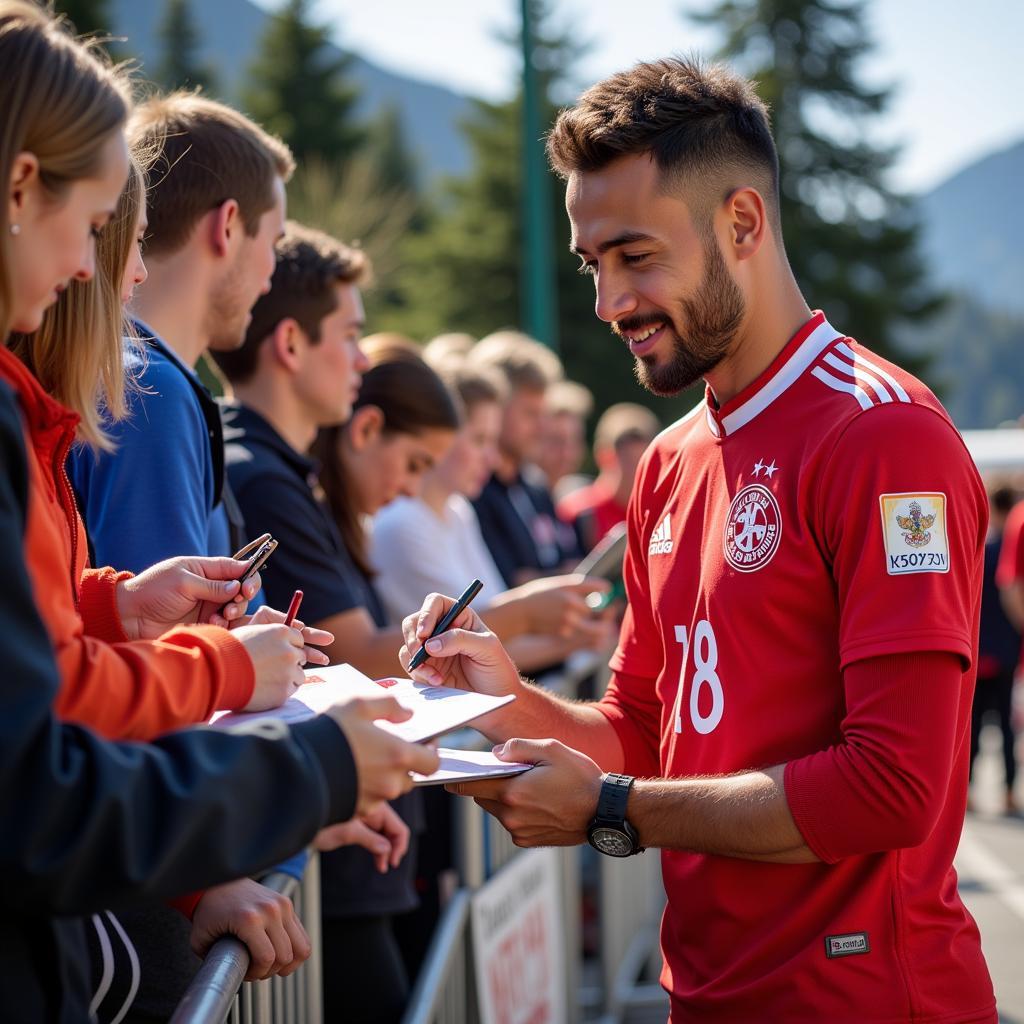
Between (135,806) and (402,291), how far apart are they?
46.6 m

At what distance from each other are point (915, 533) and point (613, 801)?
71 cm

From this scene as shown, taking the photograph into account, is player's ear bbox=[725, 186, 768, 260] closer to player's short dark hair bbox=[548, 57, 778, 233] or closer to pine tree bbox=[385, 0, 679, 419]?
player's short dark hair bbox=[548, 57, 778, 233]

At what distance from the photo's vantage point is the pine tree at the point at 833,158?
42.7 meters

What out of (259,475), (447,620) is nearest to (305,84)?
(259,475)

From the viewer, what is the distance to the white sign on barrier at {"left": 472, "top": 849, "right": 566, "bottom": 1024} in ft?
14.3

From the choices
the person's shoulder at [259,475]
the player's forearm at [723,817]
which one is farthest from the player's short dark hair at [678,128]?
the person's shoulder at [259,475]

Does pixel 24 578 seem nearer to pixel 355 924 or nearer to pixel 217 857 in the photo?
pixel 217 857

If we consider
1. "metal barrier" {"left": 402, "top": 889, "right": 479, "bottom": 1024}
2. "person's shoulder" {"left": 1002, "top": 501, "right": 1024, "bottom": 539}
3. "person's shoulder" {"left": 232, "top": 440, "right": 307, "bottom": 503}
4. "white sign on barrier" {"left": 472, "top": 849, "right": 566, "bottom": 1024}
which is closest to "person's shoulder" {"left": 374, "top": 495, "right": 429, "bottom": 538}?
"white sign on barrier" {"left": 472, "top": 849, "right": 566, "bottom": 1024}

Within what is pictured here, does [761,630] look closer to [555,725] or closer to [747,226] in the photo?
[555,725]

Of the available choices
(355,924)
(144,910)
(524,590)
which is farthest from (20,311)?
(524,590)

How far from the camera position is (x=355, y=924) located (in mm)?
3557

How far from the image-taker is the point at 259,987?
2590 mm

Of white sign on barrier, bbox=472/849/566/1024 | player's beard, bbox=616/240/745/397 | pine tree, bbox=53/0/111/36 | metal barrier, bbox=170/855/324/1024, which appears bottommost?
white sign on barrier, bbox=472/849/566/1024

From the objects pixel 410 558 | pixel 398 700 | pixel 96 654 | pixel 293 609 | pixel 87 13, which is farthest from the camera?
pixel 87 13
